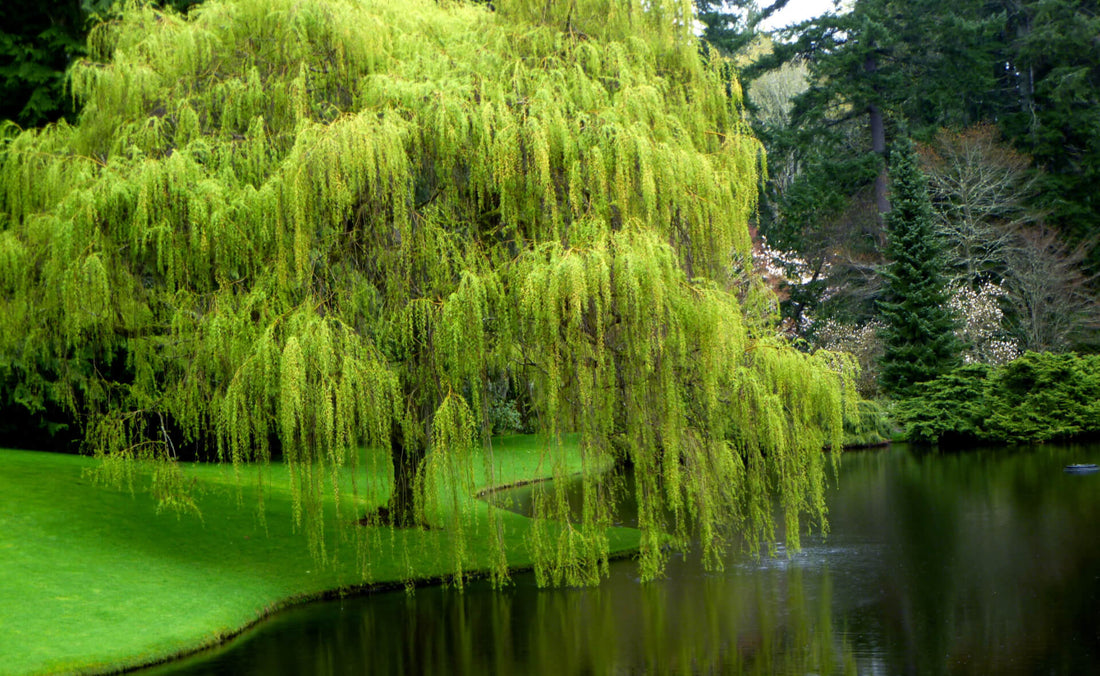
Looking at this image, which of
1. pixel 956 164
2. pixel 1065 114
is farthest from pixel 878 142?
pixel 1065 114

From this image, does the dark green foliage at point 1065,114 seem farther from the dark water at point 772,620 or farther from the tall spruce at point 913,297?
the dark water at point 772,620

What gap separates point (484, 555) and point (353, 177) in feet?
19.4

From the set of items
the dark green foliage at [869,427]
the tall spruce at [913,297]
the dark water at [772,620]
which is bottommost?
the dark water at [772,620]

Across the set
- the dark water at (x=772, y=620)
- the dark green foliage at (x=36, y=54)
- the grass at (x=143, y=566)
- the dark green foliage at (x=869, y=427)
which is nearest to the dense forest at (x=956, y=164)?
the dark green foliage at (x=869, y=427)

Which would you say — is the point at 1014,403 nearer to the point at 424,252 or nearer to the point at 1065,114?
the point at 1065,114

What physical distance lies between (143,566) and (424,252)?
5.13 meters

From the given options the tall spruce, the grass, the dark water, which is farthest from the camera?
the tall spruce

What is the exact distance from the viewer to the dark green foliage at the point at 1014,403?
89.7ft

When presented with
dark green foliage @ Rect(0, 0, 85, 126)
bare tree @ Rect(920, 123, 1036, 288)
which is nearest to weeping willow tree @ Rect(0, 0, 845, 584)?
dark green foliage @ Rect(0, 0, 85, 126)

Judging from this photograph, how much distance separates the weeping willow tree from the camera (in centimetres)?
1155

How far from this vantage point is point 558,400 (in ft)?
38.4

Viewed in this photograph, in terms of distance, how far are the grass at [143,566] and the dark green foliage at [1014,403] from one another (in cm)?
1471

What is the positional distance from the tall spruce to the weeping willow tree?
16.8 m

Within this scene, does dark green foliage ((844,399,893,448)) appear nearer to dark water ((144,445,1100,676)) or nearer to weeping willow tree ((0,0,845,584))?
dark water ((144,445,1100,676))
